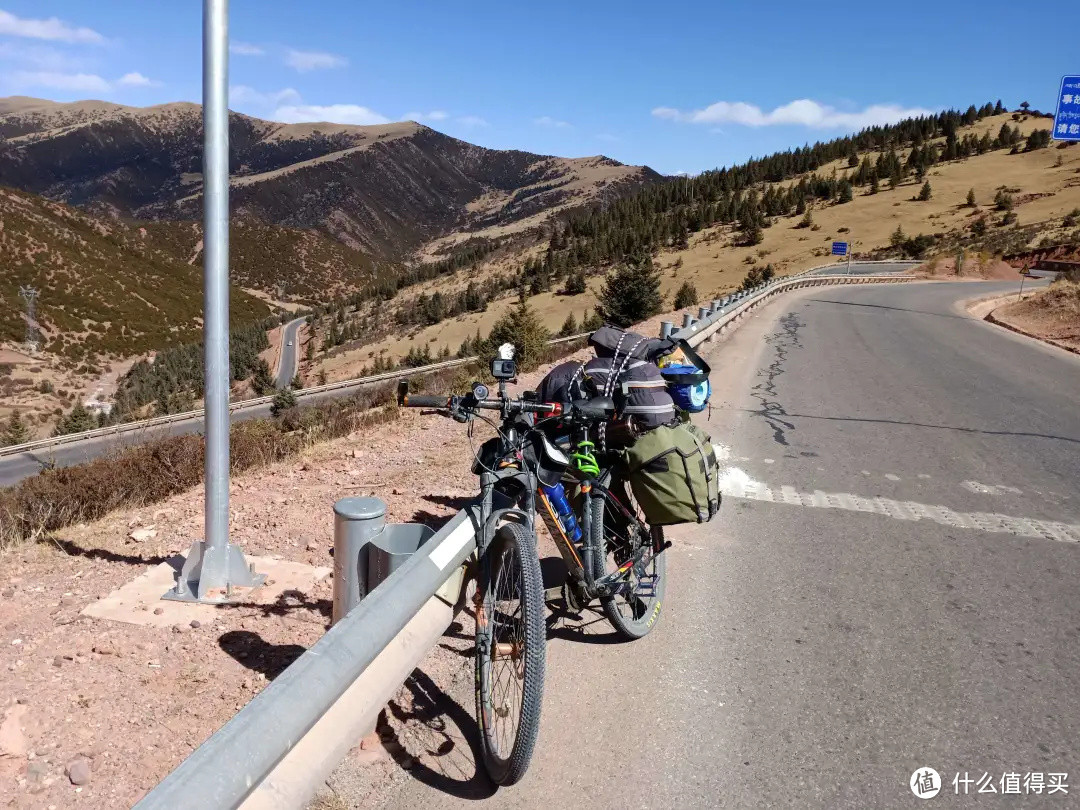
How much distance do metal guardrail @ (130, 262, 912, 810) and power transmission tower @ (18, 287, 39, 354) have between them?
88.6 m

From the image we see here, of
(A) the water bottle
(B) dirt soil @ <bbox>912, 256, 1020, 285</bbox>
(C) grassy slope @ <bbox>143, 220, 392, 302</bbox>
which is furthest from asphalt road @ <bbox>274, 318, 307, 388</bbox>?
(A) the water bottle

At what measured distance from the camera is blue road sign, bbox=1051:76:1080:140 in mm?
18656

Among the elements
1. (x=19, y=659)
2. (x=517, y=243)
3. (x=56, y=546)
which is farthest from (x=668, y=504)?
(x=517, y=243)

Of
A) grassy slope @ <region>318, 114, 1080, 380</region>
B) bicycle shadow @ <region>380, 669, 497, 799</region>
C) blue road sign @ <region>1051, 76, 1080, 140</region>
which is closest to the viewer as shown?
bicycle shadow @ <region>380, 669, 497, 799</region>

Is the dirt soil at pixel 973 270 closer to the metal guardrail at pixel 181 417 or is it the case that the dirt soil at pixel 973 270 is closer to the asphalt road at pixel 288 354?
the metal guardrail at pixel 181 417

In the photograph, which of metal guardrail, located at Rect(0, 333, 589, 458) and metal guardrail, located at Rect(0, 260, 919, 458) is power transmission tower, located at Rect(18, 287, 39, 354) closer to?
metal guardrail, located at Rect(0, 260, 919, 458)

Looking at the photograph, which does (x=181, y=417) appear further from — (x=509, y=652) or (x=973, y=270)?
(x=973, y=270)

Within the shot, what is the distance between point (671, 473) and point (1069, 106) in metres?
21.2

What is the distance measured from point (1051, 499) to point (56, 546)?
7.48m

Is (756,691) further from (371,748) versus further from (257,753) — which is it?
(257,753)

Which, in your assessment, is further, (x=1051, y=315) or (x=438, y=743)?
(x=1051, y=315)

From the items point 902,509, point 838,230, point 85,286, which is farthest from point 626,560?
point 85,286

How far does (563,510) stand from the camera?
131 inches

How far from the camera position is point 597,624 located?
3996mm
